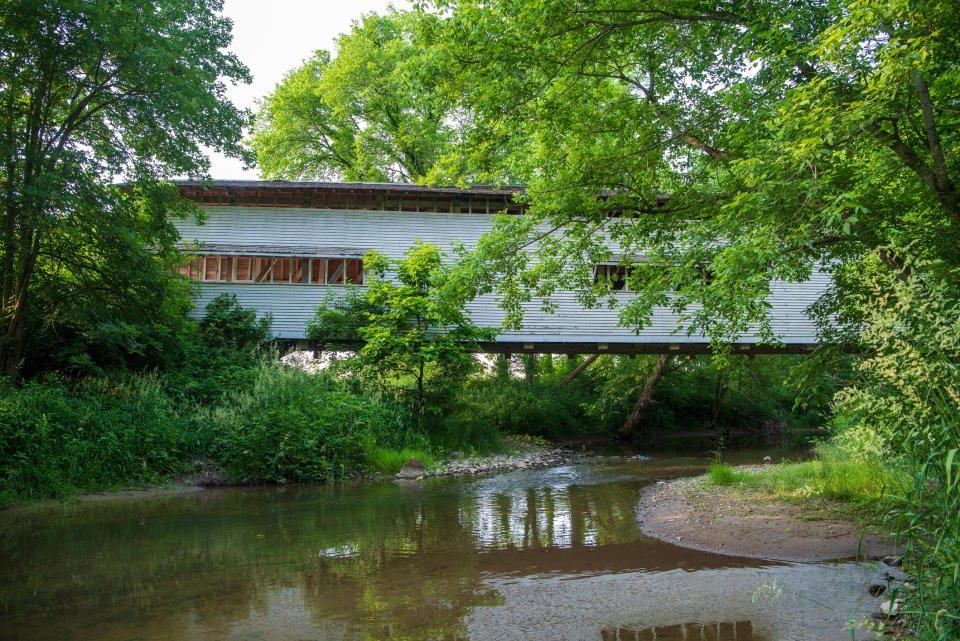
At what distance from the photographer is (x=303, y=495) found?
9766mm

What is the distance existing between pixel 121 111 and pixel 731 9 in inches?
433

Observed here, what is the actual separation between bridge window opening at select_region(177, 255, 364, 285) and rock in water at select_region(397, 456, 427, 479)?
6.72m

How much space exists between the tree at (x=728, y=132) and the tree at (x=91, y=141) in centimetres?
677

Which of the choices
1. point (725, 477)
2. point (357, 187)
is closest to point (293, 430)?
point (725, 477)

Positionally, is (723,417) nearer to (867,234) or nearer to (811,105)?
(867,234)

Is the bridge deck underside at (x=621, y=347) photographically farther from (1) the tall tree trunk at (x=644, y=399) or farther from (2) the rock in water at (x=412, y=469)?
(2) the rock in water at (x=412, y=469)

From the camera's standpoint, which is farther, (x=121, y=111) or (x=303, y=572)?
(x=121, y=111)

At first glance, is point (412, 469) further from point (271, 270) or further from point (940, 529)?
point (940, 529)

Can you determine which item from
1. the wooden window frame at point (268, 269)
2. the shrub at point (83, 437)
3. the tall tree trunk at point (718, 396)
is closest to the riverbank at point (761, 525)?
the shrub at point (83, 437)

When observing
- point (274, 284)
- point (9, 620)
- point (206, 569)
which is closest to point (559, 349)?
point (274, 284)

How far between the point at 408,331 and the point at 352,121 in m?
13.8

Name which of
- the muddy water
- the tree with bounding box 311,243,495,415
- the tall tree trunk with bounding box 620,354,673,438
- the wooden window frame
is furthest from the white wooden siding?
the muddy water

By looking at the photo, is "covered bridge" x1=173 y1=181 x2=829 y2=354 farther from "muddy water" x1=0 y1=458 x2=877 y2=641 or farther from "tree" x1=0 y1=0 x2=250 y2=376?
"muddy water" x1=0 y1=458 x2=877 y2=641

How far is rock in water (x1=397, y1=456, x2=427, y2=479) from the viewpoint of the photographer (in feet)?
39.0
